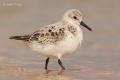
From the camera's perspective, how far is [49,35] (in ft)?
44.3

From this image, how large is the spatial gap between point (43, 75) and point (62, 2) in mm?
8357

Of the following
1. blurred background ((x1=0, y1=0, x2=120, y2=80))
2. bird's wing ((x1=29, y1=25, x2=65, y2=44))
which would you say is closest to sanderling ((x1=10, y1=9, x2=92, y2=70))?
bird's wing ((x1=29, y1=25, x2=65, y2=44))

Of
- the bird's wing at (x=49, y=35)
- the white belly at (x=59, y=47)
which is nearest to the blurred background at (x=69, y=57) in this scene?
the white belly at (x=59, y=47)

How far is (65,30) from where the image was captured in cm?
1353

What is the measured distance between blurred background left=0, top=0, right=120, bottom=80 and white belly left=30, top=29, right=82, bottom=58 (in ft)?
1.45

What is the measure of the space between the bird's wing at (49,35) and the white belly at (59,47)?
0.09m

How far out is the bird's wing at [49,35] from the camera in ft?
44.0

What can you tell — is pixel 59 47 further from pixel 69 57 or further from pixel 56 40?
pixel 69 57

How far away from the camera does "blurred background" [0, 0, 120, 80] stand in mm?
13266

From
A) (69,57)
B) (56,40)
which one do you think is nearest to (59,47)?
(56,40)

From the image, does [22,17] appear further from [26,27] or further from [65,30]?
[65,30]

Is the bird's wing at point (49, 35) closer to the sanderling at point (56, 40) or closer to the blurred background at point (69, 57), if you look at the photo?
the sanderling at point (56, 40)

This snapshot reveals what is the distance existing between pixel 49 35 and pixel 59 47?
39cm

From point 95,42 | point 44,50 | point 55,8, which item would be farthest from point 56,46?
point 55,8
